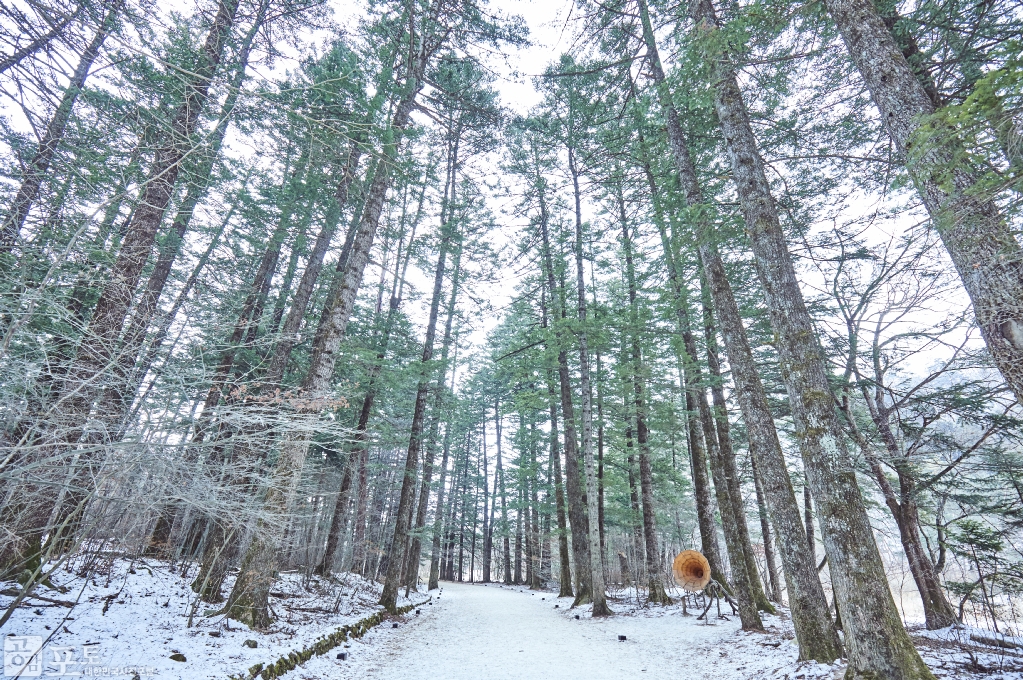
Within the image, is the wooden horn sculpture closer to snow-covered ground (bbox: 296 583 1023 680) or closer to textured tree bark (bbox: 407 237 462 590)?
snow-covered ground (bbox: 296 583 1023 680)

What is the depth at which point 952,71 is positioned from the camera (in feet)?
17.6

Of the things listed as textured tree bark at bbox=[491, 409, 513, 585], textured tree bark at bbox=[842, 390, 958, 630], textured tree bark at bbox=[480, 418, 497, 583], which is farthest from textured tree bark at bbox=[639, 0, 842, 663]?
textured tree bark at bbox=[480, 418, 497, 583]

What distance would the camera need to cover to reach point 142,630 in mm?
4770

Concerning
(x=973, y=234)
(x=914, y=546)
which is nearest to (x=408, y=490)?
(x=914, y=546)

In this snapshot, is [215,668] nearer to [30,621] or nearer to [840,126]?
[30,621]

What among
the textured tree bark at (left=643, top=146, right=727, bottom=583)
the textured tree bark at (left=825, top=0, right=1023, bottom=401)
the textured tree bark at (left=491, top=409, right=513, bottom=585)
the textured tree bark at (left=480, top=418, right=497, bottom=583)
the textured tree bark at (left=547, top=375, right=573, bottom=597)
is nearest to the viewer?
the textured tree bark at (left=825, top=0, right=1023, bottom=401)

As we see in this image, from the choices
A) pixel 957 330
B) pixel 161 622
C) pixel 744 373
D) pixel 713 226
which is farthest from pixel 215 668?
pixel 957 330

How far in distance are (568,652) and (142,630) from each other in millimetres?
6003

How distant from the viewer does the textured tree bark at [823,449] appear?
3.50m

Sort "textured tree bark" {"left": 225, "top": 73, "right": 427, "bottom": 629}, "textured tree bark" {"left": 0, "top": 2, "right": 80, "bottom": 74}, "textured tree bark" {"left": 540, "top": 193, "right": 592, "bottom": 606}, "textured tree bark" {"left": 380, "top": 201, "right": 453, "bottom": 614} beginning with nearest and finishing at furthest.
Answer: "textured tree bark" {"left": 0, "top": 2, "right": 80, "bottom": 74}, "textured tree bark" {"left": 225, "top": 73, "right": 427, "bottom": 629}, "textured tree bark" {"left": 380, "top": 201, "right": 453, "bottom": 614}, "textured tree bark" {"left": 540, "top": 193, "right": 592, "bottom": 606}

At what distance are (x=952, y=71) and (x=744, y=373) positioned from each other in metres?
4.79

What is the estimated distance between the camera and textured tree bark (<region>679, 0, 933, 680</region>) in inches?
138

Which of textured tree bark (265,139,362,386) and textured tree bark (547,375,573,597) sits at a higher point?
textured tree bark (265,139,362,386)

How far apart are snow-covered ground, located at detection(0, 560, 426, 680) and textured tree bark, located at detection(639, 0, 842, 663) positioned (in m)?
6.46
